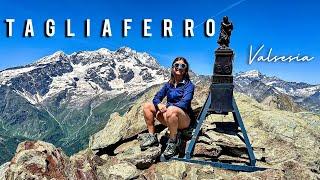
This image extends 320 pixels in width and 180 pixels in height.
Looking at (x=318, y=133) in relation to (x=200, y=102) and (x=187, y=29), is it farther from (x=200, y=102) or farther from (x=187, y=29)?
(x=187, y=29)

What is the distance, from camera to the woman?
55.0 feet

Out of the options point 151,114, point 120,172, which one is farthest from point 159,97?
point 120,172

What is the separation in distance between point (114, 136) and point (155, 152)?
186 inches

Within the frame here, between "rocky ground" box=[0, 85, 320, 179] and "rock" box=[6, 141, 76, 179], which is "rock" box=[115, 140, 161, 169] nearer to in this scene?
"rocky ground" box=[0, 85, 320, 179]

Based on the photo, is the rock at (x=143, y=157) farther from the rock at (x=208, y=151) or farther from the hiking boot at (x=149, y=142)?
the rock at (x=208, y=151)

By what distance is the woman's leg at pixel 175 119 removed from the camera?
16.5m

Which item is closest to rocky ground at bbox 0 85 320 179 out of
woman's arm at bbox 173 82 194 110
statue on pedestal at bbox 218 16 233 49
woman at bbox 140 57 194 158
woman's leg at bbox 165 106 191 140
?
woman at bbox 140 57 194 158

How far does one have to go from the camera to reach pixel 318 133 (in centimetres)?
2158

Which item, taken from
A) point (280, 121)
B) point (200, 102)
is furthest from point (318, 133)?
point (200, 102)

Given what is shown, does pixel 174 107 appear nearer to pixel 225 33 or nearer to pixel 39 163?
pixel 225 33

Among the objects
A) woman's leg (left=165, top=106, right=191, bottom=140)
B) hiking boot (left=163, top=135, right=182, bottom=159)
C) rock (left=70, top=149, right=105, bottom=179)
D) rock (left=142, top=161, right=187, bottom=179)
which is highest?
woman's leg (left=165, top=106, right=191, bottom=140)

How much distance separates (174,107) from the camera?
16.6 m

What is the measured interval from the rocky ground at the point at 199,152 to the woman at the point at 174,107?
0.59 metres

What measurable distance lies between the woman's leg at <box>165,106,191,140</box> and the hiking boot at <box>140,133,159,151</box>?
946 mm
